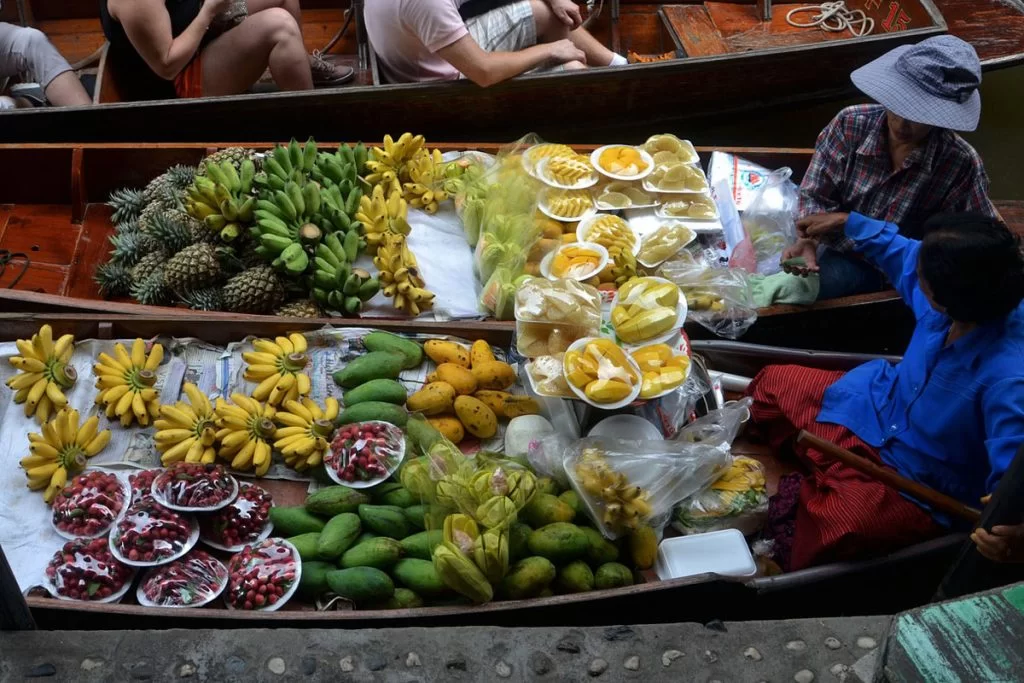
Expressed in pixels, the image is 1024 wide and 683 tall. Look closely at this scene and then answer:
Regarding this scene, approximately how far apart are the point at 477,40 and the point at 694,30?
167cm

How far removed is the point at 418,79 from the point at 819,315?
2.26m

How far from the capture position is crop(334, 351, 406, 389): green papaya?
3.00 metres

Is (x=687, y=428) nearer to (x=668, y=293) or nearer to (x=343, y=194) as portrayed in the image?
(x=668, y=293)

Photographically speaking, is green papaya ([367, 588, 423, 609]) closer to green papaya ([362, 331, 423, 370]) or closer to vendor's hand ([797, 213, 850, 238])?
green papaya ([362, 331, 423, 370])

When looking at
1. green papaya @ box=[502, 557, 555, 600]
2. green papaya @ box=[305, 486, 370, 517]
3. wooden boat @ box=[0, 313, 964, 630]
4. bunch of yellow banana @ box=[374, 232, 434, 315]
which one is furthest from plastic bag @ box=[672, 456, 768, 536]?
bunch of yellow banana @ box=[374, 232, 434, 315]

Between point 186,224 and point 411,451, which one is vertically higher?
point 186,224

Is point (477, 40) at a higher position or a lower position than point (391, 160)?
higher

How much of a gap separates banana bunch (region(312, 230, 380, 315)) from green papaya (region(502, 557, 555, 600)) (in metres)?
1.26

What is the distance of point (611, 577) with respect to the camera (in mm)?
2521

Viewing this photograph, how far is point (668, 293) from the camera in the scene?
2.69 m

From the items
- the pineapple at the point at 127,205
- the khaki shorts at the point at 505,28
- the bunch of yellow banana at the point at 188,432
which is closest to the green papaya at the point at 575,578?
the bunch of yellow banana at the point at 188,432

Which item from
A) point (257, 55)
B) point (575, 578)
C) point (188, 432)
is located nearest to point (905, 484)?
point (575, 578)

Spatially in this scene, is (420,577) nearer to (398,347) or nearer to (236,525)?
(236,525)

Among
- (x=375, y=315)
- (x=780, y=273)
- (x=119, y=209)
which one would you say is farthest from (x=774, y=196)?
(x=119, y=209)
